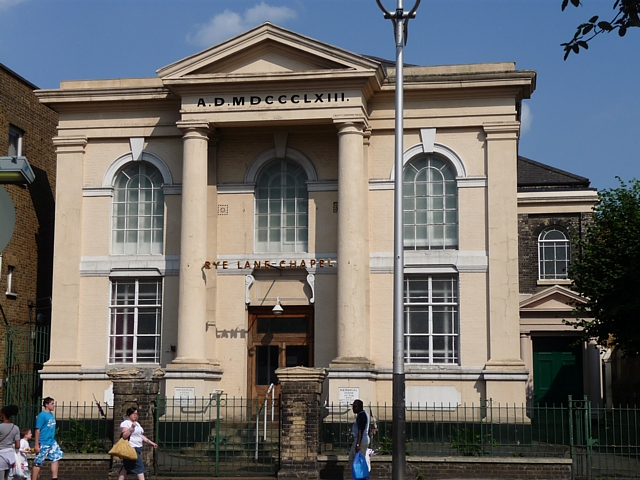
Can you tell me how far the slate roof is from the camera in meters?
36.1

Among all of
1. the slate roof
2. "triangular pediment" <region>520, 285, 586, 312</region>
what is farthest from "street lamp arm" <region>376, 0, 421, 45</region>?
the slate roof

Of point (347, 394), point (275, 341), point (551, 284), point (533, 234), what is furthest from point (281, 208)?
point (551, 284)

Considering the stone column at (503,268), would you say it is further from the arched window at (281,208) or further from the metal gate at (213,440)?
the metal gate at (213,440)

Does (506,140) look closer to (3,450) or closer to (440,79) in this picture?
(440,79)

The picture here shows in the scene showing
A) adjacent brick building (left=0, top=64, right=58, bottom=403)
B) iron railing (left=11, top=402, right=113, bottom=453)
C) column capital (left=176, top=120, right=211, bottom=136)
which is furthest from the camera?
A: adjacent brick building (left=0, top=64, right=58, bottom=403)

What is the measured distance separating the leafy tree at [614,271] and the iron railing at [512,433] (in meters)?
2.68

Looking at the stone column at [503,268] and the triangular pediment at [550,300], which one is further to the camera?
the triangular pediment at [550,300]

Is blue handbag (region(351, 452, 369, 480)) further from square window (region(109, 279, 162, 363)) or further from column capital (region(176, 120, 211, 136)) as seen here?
column capital (region(176, 120, 211, 136))

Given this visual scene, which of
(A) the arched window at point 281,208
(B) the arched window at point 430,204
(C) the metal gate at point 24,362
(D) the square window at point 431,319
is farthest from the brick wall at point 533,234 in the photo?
(C) the metal gate at point 24,362

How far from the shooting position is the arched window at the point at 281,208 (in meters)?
23.7

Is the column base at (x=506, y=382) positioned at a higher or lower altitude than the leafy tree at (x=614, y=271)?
lower

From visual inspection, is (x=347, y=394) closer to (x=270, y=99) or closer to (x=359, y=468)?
(x=359, y=468)

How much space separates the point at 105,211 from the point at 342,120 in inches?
266

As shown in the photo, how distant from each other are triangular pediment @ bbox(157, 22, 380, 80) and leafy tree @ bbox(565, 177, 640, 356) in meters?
8.32
